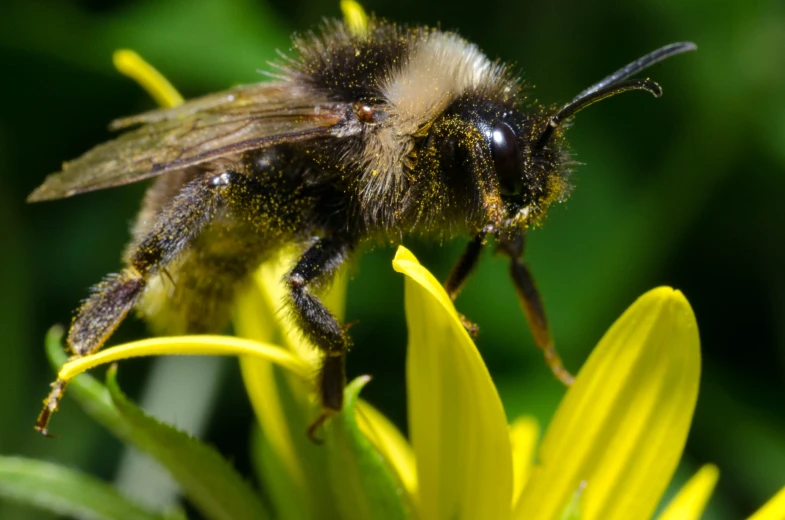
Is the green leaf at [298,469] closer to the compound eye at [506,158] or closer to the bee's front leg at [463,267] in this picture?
the bee's front leg at [463,267]

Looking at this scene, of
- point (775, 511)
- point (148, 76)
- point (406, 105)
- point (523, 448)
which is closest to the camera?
point (775, 511)

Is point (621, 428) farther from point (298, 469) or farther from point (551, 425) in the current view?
point (298, 469)

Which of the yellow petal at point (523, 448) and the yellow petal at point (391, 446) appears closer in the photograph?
the yellow petal at point (391, 446)

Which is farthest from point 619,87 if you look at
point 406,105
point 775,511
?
point 775,511

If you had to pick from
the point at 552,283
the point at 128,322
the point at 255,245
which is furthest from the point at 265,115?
the point at 552,283

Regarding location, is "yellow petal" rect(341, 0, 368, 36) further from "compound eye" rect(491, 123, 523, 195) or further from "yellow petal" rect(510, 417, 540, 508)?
"yellow petal" rect(510, 417, 540, 508)

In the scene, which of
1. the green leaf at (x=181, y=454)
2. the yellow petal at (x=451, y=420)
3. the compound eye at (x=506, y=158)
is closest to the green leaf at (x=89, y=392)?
the green leaf at (x=181, y=454)
